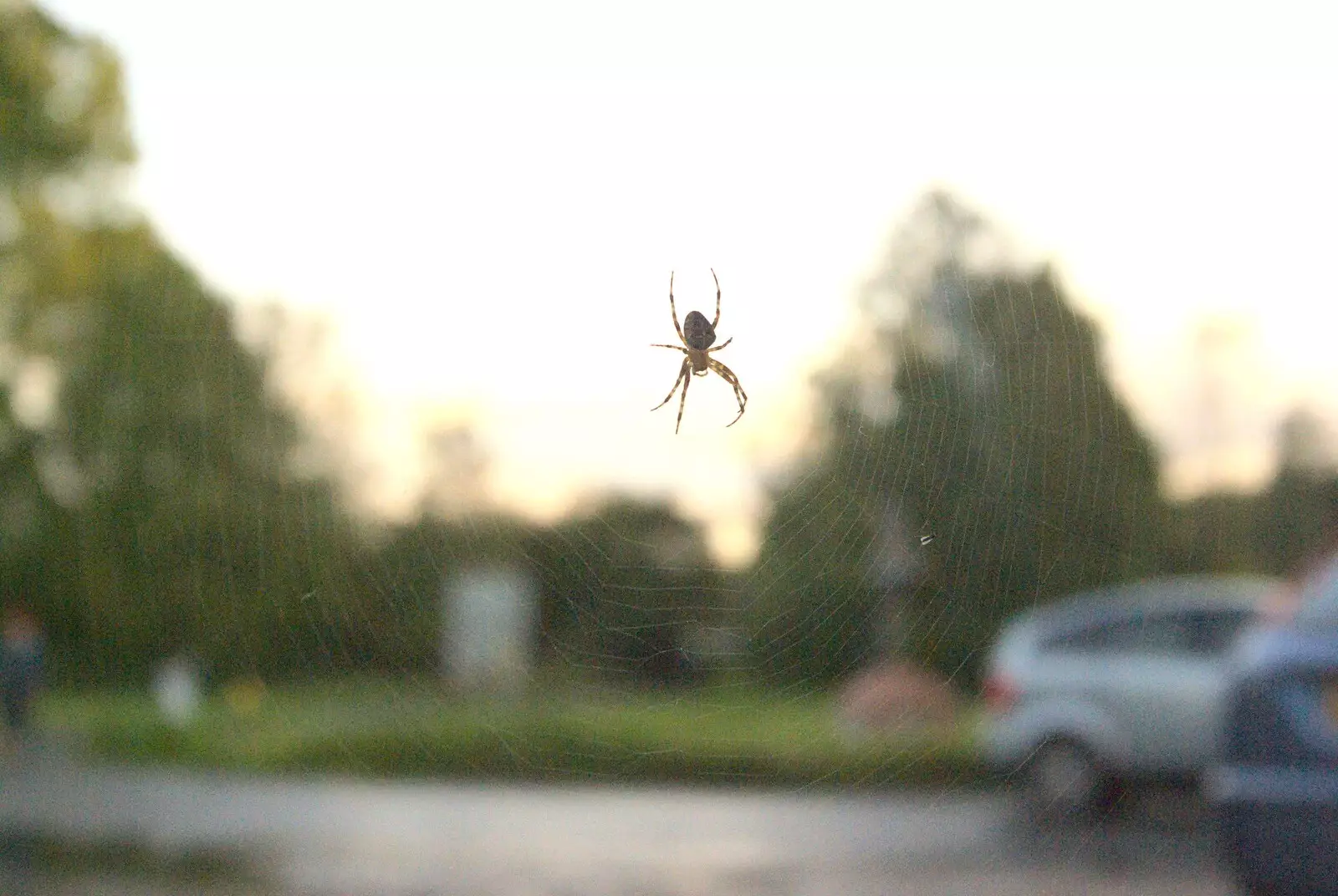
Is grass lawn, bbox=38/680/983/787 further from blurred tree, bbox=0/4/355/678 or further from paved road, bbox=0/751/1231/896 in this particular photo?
blurred tree, bbox=0/4/355/678

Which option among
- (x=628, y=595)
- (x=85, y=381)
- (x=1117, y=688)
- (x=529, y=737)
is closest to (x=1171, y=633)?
(x=1117, y=688)

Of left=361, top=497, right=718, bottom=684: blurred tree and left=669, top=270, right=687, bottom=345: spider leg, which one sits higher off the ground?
left=669, top=270, right=687, bottom=345: spider leg

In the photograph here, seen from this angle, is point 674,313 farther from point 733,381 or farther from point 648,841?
point 648,841

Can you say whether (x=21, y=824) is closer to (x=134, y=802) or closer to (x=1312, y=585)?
(x=134, y=802)

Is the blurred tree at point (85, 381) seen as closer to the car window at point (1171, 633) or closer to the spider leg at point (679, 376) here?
the car window at point (1171, 633)

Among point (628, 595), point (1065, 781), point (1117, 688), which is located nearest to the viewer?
point (628, 595)

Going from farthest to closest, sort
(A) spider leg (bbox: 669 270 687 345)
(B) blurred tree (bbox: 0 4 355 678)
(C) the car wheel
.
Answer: (B) blurred tree (bbox: 0 4 355 678)
(C) the car wheel
(A) spider leg (bbox: 669 270 687 345)

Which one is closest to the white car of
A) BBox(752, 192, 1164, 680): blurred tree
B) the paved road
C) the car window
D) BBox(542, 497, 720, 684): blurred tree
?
the car window
